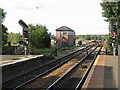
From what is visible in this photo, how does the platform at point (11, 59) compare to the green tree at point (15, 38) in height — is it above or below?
below

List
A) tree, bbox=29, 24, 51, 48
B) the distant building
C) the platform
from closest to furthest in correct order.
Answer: the platform → tree, bbox=29, 24, 51, 48 → the distant building

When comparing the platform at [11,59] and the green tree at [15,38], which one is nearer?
the platform at [11,59]

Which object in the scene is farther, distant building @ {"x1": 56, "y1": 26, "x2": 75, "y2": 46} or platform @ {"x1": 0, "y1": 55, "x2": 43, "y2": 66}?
distant building @ {"x1": 56, "y1": 26, "x2": 75, "y2": 46}

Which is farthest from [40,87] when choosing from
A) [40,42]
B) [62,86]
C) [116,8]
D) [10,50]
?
[40,42]

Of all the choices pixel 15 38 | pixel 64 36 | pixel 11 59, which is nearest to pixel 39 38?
pixel 11 59

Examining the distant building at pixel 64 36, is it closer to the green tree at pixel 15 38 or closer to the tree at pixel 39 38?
the green tree at pixel 15 38

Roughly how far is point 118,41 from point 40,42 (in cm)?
1809

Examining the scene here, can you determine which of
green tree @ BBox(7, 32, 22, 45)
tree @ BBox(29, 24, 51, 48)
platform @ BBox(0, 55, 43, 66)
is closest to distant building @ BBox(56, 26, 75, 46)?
green tree @ BBox(7, 32, 22, 45)

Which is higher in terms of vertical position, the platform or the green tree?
the green tree

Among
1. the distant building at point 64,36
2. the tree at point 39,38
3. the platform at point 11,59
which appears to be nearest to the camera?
the platform at point 11,59

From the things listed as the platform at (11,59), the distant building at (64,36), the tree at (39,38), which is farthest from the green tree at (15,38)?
the platform at (11,59)

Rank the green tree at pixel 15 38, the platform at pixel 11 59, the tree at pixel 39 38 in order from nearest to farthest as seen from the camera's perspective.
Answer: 1. the platform at pixel 11 59
2. the tree at pixel 39 38
3. the green tree at pixel 15 38

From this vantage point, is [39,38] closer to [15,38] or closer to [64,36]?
[64,36]

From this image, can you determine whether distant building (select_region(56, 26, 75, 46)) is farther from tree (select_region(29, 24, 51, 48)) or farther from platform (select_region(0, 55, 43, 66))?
platform (select_region(0, 55, 43, 66))
